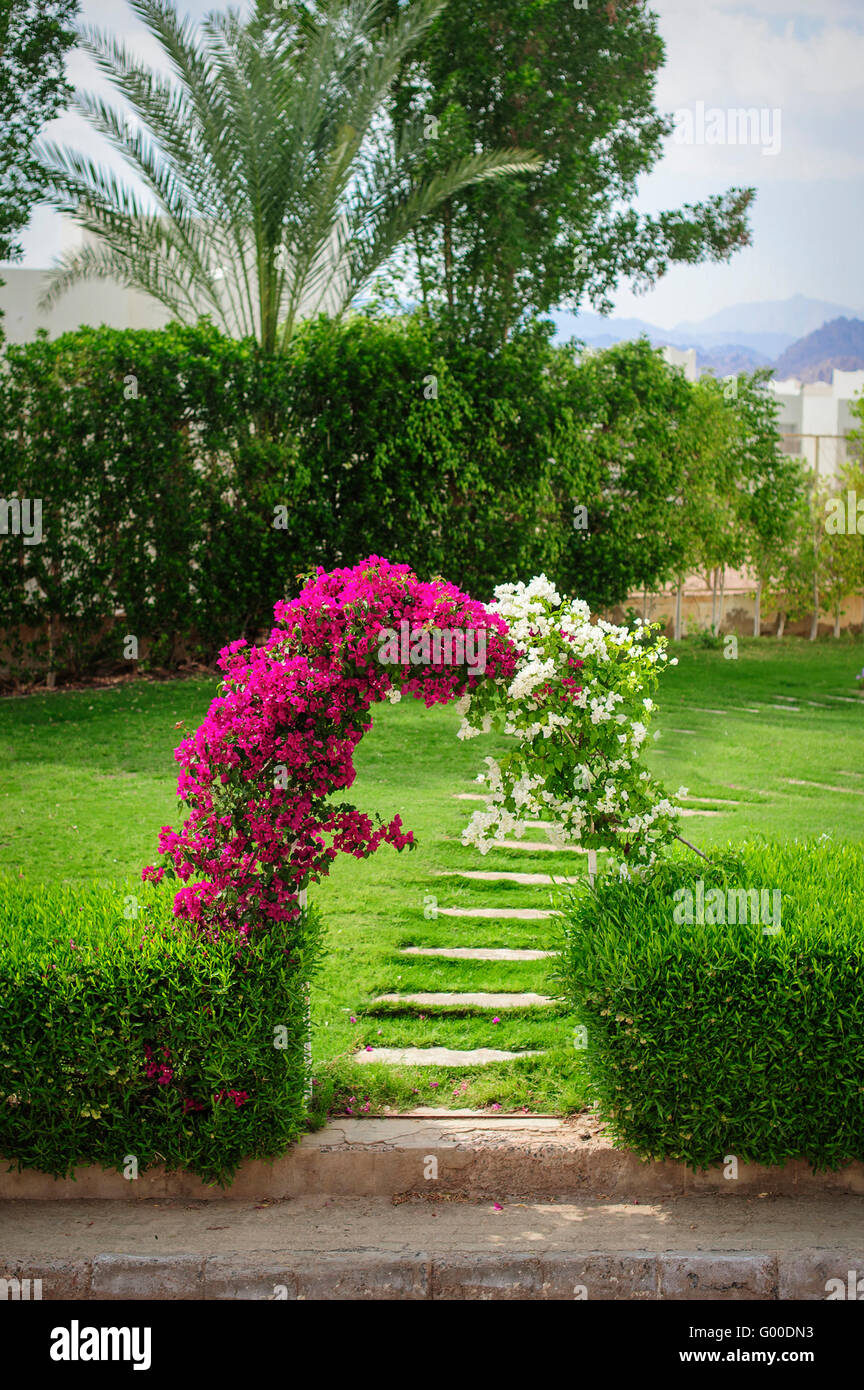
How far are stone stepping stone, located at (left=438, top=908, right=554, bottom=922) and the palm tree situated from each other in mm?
8678

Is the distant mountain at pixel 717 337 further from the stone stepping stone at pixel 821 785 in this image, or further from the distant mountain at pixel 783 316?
the stone stepping stone at pixel 821 785

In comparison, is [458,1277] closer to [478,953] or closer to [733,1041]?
[733,1041]

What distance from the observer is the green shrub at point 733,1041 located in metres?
3.89

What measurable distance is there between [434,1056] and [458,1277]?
1285 millimetres

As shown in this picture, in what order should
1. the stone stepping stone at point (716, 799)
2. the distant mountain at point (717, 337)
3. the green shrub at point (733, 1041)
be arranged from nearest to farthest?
1. the green shrub at point (733, 1041)
2. the stone stepping stone at point (716, 799)
3. the distant mountain at point (717, 337)

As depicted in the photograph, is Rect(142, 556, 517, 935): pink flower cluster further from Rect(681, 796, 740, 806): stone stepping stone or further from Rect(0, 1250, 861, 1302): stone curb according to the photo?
Rect(681, 796, 740, 806): stone stepping stone

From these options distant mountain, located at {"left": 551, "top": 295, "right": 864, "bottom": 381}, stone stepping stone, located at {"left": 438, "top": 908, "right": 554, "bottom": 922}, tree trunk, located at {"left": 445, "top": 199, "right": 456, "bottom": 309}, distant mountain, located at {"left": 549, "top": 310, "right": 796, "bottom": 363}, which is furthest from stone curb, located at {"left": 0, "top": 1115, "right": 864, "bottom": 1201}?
distant mountain, located at {"left": 551, "top": 295, "right": 864, "bottom": 381}

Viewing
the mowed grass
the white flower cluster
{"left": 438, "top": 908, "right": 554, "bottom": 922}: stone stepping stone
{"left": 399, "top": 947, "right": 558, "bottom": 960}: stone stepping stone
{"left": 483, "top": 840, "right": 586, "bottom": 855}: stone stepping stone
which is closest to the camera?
the white flower cluster

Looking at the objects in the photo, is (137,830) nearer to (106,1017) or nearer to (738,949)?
(106,1017)

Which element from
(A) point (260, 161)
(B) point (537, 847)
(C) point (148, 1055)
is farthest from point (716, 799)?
(A) point (260, 161)

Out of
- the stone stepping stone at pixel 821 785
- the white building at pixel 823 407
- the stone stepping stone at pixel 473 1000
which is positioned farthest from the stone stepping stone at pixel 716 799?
the white building at pixel 823 407

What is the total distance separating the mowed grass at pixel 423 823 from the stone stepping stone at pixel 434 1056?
40 millimetres

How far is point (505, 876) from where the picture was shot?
6922 mm

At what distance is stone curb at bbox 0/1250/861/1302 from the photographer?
3.56m
